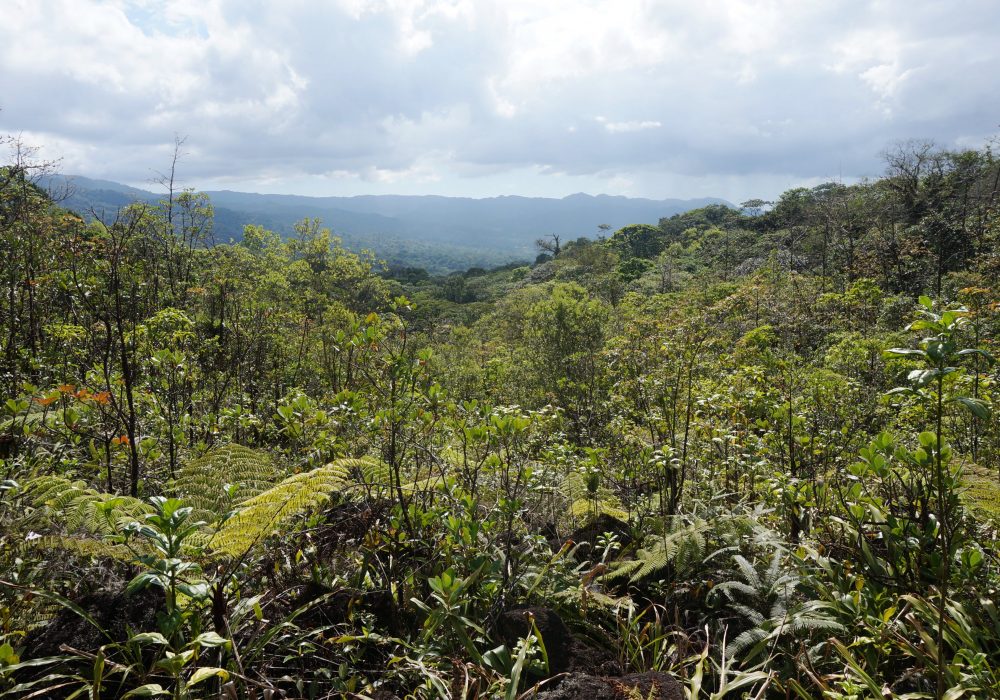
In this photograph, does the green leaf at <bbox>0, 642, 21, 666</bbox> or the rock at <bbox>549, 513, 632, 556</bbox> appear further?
the rock at <bbox>549, 513, 632, 556</bbox>

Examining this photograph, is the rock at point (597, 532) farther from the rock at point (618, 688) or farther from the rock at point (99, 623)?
the rock at point (99, 623)

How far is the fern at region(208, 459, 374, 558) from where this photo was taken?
2730mm

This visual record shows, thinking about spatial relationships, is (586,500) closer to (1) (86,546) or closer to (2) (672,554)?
(2) (672,554)

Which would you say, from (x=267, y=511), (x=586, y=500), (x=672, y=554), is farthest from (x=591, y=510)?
(x=267, y=511)

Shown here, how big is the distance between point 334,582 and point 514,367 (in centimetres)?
1076

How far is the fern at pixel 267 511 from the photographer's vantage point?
2.73 meters

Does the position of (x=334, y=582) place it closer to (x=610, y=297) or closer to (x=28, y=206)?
(x=28, y=206)

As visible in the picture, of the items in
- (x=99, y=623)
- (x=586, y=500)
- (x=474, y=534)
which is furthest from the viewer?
(x=586, y=500)

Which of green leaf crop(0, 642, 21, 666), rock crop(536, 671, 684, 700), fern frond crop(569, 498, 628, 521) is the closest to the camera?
green leaf crop(0, 642, 21, 666)

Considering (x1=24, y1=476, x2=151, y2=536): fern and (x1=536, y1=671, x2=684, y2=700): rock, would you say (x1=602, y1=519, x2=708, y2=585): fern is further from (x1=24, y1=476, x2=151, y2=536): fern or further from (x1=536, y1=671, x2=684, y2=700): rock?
(x1=24, y1=476, x2=151, y2=536): fern

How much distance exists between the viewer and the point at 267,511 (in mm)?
2861

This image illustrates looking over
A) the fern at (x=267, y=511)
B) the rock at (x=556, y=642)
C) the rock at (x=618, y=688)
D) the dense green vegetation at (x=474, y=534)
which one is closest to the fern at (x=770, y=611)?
the dense green vegetation at (x=474, y=534)

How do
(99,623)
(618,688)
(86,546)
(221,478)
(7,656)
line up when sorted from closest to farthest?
(7,656)
(618,688)
(99,623)
(86,546)
(221,478)

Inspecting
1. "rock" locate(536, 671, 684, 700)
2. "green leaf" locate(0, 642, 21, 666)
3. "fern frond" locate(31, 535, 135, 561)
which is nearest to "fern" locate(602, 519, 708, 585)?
"rock" locate(536, 671, 684, 700)
